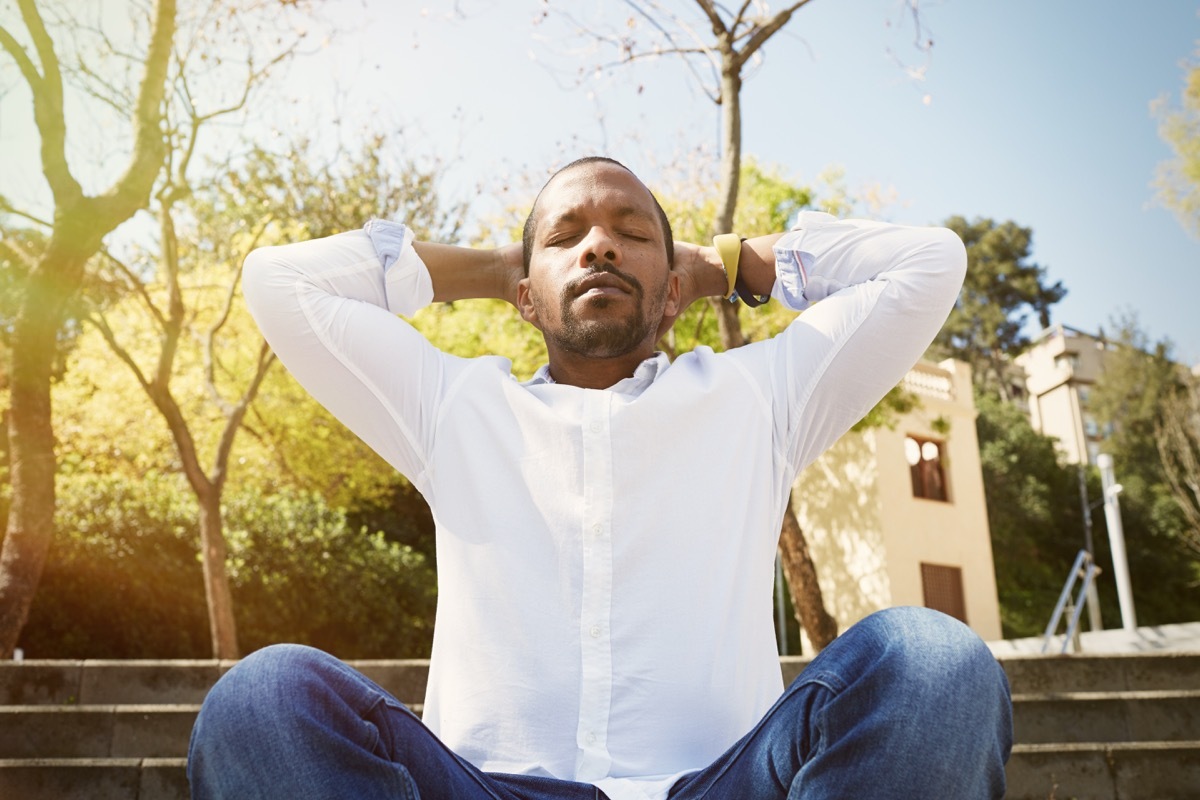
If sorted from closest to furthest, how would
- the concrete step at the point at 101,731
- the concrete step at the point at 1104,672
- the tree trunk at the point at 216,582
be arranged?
the concrete step at the point at 101,731, the concrete step at the point at 1104,672, the tree trunk at the point at 216,582

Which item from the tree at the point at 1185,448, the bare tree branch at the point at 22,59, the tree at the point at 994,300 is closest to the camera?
the bare tree branch at the point at 22,59

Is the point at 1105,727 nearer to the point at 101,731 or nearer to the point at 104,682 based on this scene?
the point at 101,731

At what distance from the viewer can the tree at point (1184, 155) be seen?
17312 millimetres

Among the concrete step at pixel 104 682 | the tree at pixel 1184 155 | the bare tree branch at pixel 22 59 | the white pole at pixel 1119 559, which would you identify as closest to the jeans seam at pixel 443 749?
the concrete step at pixel 104 682

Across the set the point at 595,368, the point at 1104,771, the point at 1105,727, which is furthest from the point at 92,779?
the point at 1105,727

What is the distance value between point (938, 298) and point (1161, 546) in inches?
1308

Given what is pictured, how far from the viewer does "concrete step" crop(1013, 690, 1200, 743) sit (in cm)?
505

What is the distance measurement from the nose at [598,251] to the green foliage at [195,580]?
11.7 metres

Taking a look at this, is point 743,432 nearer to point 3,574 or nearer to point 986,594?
point 3,574

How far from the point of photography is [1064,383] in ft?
144

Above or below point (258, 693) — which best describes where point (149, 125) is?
above

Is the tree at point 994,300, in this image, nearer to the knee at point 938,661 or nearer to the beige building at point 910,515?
the beige building at point 910,515

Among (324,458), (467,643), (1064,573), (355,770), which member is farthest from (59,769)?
(1064,573)

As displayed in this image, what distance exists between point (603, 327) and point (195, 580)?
12457mm
